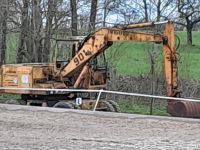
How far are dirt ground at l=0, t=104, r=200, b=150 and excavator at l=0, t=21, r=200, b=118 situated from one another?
2460 millimetres

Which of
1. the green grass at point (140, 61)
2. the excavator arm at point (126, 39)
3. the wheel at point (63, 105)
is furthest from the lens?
the green grass at point (140, 61)

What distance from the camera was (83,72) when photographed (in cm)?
2000

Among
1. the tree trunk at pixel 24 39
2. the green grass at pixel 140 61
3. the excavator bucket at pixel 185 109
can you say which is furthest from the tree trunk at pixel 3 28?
the excavator bucket at pixel 185 109

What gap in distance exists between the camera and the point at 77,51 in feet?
66.8

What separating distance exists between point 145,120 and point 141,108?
704 cm

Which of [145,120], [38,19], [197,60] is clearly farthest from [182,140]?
[197,60]

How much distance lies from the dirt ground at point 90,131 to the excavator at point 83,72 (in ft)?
8.07

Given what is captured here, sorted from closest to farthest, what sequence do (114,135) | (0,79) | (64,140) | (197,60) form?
(64,140) < (114,135) < (0,79) < (197,60)

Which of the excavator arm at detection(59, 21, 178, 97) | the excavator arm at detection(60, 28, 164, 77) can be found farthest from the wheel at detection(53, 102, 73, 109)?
Result: the excavator arm at detection(60, 28, 164, 77)

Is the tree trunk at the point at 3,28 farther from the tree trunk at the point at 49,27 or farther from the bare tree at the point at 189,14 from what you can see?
the bare tree at the point at 189,14

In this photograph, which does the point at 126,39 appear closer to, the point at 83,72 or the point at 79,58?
the point at 79,58

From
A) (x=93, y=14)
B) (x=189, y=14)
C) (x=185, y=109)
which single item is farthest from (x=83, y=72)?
(x=189, y=14)

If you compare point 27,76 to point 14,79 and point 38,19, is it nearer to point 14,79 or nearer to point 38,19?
point 14,79

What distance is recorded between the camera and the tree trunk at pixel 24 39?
27.2m
